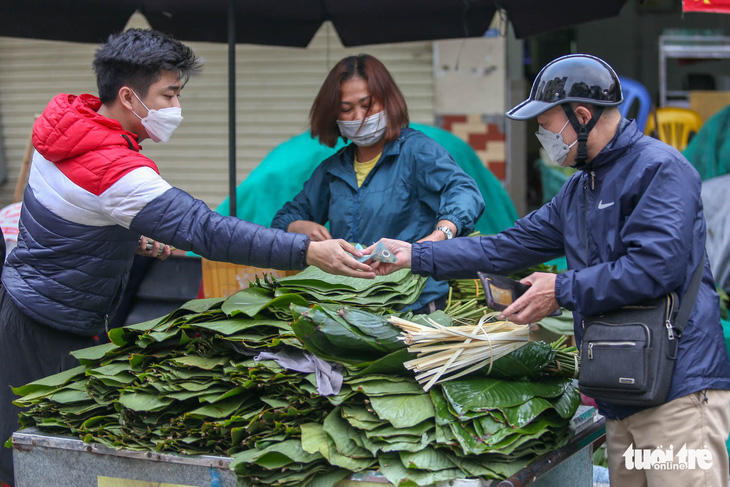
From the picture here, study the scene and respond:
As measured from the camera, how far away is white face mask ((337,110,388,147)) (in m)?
3.48

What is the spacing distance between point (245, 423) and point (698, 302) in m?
1.41

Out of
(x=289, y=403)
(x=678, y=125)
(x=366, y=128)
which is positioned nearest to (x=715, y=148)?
(x=678, y=125)

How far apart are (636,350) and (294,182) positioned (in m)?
3.66

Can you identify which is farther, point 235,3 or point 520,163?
point 520,163

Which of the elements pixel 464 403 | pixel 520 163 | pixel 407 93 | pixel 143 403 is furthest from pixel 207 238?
pixel 520 163

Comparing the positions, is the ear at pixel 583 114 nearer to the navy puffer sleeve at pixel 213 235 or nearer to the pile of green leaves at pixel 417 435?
the pile of green leaves at pixel 417 435

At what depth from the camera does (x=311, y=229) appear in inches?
139

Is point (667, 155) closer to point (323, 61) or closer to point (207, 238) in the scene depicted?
point (207, 238)

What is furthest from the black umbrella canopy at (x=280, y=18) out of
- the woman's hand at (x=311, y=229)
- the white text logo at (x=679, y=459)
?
the white text logo at (x=679, y=459)

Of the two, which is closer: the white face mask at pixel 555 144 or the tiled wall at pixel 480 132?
the white face mask at pixel 555 144

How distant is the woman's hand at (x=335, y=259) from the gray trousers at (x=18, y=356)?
41.5 inches

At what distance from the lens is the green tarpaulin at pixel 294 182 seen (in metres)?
5.48

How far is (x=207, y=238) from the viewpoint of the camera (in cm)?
264

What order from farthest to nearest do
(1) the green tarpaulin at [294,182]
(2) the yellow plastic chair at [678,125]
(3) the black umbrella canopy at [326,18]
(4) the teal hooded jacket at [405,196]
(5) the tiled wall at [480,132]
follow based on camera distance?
(2) the yellow plastic chair at [678,125] < (5) the tiled wall at [480,132] < (1) the green tarpaulin at [294,182] < (3) the black umbrella canopy at [326,18] < (4) the teal hooded jacket at [405,196]
